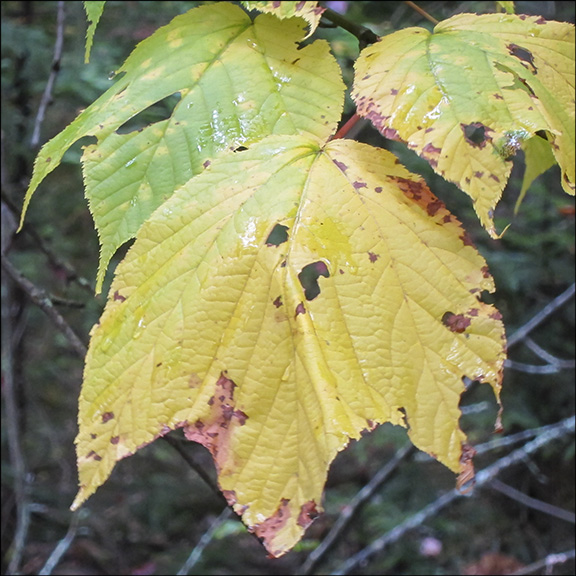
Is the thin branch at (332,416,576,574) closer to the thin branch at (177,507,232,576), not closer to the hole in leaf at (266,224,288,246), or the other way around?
the thin branch at (177,507,232,576)

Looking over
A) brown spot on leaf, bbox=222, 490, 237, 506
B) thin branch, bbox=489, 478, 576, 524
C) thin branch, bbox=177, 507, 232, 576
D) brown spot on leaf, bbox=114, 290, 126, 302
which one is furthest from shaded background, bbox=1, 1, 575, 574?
brown spot on leaf, bbox=222, 490, 237, 506

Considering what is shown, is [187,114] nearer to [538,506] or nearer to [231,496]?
[231,496]

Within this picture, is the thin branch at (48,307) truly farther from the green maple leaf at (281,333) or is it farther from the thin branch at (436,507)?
the thin branch at (436,507)

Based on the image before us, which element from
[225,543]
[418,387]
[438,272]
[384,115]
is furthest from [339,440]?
[225,543]

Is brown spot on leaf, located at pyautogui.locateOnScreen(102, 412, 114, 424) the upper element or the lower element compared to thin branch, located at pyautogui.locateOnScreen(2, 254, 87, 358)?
upper

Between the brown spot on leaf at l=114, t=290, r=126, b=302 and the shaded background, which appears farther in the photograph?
the shaded background

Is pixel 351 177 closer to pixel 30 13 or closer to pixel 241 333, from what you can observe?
pixel 241 333

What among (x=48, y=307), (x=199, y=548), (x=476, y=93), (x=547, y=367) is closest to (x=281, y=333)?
(x=476, y=93)
